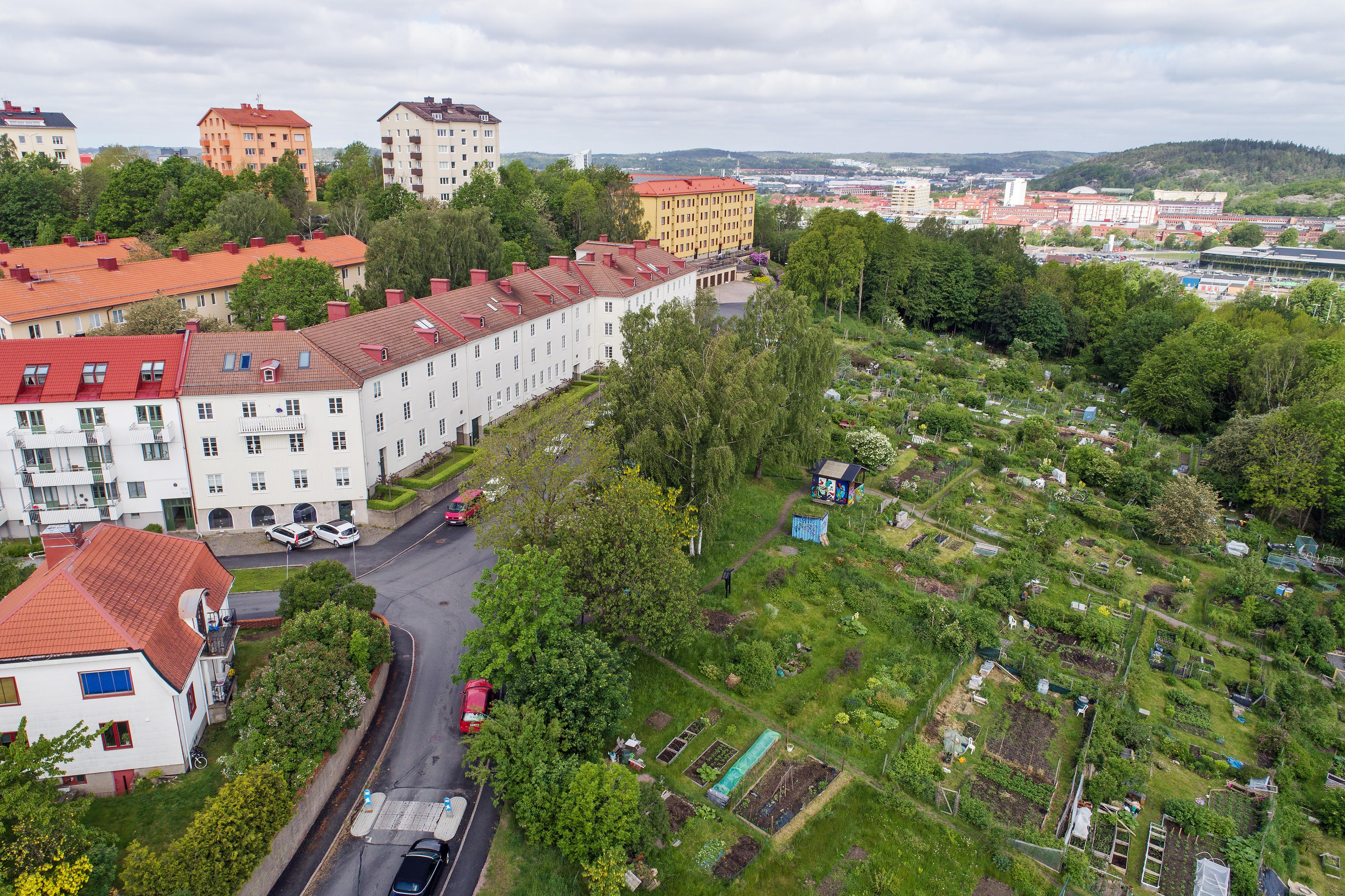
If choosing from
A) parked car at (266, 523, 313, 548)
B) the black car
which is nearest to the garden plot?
the black car

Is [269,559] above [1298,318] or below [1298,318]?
below

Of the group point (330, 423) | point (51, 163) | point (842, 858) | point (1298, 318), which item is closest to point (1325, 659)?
point (842, 858)

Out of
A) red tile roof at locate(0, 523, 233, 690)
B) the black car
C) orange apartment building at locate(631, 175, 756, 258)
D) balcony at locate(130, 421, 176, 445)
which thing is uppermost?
orange apartment building at locate(631, 175, 756, 258)

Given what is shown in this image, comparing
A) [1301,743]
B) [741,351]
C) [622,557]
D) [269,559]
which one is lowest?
[1301,743]

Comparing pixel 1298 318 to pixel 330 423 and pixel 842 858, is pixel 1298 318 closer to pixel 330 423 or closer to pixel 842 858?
pixel 842 858

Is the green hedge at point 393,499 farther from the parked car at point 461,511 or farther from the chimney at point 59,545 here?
the chimney at point 59,545

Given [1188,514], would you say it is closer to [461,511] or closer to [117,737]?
[461,511]

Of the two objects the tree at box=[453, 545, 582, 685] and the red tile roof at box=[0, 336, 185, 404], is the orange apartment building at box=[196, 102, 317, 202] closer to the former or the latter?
the red tile roof at box=[0, 336, 185, 404]
